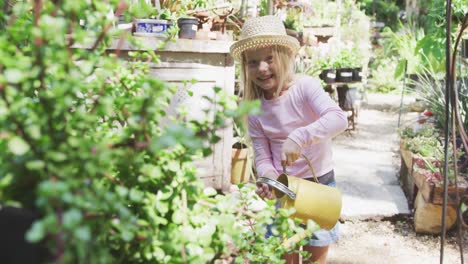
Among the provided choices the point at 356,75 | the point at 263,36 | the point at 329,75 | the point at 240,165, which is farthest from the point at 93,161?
the point at 356,75

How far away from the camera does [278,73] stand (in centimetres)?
198

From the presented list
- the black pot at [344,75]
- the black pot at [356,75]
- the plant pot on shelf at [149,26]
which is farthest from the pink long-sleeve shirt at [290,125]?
the black pot at [356,75]

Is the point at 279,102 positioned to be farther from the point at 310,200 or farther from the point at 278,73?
the point at 310,200

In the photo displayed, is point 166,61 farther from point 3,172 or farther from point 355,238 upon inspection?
point 3,172

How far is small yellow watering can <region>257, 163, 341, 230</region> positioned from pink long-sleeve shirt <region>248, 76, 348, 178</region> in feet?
1.21

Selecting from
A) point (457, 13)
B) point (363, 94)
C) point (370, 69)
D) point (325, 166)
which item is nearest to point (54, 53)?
point (325, 166)

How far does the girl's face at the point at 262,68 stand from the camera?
1.93 m

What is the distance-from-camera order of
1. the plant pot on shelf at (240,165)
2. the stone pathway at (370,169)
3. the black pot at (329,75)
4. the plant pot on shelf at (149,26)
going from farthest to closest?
the black pot at (329,75), the plant pot on shelf at (240,165), the stone pathway at (370,169), the plant pot on shelf at (149,26)

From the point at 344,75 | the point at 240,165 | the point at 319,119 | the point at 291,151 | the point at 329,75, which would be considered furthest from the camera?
the point at 344,75

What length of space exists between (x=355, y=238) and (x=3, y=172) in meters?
2.75

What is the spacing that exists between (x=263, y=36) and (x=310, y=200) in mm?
708

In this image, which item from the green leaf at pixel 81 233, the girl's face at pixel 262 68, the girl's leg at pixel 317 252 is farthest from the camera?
the girl's leg at pixel 317 252

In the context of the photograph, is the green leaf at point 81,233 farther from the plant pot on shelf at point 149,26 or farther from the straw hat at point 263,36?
the plant pot on shelf at point 149,26

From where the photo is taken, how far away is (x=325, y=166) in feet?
6.82
